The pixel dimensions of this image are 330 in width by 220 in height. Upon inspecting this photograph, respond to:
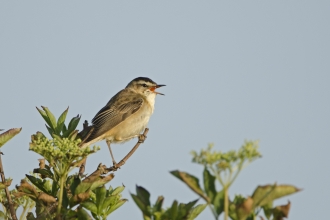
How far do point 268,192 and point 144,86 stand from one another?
34.5ft

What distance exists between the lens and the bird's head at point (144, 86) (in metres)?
12.5

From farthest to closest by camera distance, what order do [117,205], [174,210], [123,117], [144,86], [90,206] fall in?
[144,86] → [123,117] → [117,205] → [90,206] → [174,210]

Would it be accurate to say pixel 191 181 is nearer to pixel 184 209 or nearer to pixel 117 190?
pixel 184 209

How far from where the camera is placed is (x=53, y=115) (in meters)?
4.70

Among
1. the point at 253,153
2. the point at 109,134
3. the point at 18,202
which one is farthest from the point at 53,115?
the point at 109,134

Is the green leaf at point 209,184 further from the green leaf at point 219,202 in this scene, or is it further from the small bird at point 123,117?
the small bird at point 123,117

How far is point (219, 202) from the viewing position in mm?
2297

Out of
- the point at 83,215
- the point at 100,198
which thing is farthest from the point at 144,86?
the point at 83,215

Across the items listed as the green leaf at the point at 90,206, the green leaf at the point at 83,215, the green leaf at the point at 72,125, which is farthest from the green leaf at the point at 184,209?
the green leaf at the point at 72,125

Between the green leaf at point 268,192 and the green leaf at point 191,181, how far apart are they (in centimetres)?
20

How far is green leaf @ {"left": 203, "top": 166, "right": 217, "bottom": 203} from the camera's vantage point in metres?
2.36

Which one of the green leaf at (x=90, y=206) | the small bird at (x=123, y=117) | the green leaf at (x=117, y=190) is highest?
the small bird at (x=123, y=117)

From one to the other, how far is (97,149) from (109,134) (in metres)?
7.59

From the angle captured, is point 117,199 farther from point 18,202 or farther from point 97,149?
point 18,202
